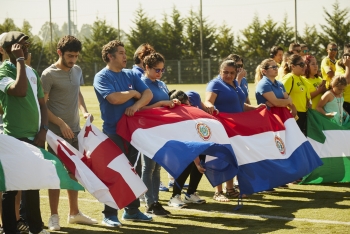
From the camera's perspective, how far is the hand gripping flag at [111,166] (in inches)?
294

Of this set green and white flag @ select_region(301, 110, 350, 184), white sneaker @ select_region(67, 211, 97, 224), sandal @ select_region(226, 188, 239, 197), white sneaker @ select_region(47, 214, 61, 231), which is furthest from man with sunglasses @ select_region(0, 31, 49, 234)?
green and white flag @ select_region(301, 110, 350, 184)

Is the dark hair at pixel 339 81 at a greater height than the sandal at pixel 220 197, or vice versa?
the dark hair at pixel 339 81

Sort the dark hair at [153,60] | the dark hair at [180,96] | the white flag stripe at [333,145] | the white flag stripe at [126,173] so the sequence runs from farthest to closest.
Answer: the white flag stripe at [333,145] → the dark hair at [180,96] → the dark hair at [153,60] → the white flag stripe at [126,173]

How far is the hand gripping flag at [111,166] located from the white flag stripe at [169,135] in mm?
290

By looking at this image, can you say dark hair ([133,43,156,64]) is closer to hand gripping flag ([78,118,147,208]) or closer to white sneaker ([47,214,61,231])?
hand gripping flag ([78,118,147,208])

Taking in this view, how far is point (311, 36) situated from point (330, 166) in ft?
169

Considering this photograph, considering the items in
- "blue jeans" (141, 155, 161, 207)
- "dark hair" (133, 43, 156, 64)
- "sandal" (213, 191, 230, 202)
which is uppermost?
"dark hair" (133, 43, 156, 64)

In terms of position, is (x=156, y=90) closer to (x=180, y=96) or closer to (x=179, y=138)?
(x=180, y=96)

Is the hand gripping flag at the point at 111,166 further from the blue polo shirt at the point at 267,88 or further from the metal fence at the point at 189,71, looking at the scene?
the metal fence at the point at 189,71

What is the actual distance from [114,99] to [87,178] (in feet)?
3.29

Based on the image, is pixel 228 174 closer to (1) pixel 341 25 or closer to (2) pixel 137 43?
(1) pixel 341 25

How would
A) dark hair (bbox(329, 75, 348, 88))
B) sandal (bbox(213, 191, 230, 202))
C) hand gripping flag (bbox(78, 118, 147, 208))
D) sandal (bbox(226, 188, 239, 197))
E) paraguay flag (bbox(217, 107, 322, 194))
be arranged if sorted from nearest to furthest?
1. hand gripping flag (bbox(78, 118, 147, 208))
2. paraguay flag (bbox(217, 107, 322, 194))
3. sandal (bbox(213, 191, 230, 202))
4. sandal (bbox(226, 188, 239, 197))
5. dark hair (bbox(329, 75, 348, 88))

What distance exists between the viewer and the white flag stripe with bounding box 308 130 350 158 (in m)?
10.8

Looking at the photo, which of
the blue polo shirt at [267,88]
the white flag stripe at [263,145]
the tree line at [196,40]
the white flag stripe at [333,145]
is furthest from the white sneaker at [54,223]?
the tree line at [196,40]
